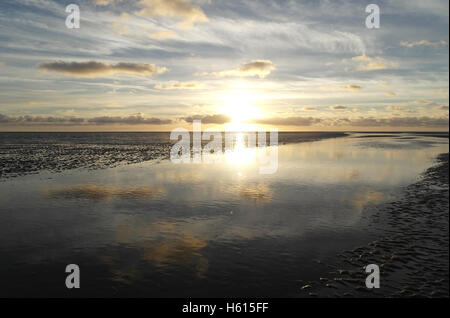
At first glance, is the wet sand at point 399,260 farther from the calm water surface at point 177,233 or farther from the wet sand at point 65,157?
the wet sand at point 65,157

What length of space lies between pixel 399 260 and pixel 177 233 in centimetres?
1010

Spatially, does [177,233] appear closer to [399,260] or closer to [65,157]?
[399,260]

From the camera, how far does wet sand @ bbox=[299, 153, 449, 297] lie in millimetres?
9727

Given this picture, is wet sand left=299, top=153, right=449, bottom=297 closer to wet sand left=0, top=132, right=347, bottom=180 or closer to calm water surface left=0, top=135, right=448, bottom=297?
calm water surface left=0, top=135, right=448, bottom=297

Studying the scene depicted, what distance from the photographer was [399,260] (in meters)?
11.7

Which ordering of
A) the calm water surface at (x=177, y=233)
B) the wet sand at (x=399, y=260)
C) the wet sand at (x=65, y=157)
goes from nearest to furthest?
the wet sand at (x=399, y=260) < the calm water surface at (x=177, y=233) < the wet sand at (x=65, y=157)

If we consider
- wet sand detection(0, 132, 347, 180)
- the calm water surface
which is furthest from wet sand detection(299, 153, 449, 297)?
wet sand detection(0, 132, 347, 180)

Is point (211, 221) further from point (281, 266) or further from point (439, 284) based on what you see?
point (439, 284)

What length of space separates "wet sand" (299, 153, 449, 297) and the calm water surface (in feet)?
2.34

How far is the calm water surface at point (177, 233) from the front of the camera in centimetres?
1033

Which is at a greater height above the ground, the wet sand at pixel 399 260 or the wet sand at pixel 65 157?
the wet sand at pixel 65 157

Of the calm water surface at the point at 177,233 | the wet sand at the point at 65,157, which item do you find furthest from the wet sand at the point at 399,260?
the wet sand at the point at 65,157

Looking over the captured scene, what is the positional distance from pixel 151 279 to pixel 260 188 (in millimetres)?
17438

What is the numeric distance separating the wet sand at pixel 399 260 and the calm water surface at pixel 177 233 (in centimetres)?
71
